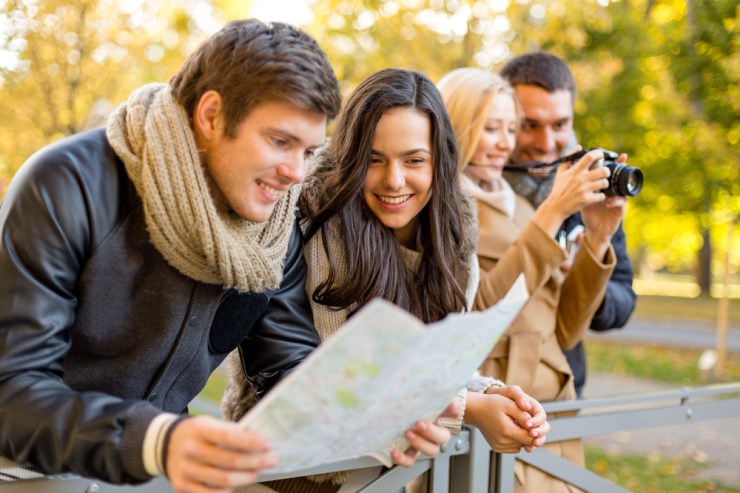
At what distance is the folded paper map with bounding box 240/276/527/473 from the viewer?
1185mm

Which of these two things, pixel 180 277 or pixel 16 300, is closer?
pixel 16 300

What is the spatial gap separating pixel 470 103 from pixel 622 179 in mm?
685

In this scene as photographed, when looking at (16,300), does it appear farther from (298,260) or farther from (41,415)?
(298,260)

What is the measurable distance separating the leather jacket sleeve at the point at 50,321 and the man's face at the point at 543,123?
2.26 metres

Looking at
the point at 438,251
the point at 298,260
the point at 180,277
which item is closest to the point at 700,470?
the point at 438,251

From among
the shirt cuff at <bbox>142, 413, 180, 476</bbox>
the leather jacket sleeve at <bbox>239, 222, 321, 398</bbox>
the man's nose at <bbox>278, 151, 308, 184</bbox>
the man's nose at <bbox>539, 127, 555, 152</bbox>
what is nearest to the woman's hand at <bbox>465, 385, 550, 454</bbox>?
the leather jacket sleeve at <bbox>239, 222, 321, 398</bbox>

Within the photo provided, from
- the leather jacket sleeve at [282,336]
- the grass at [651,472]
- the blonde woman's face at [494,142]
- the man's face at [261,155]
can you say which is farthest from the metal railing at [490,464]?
the grass at [651,472]

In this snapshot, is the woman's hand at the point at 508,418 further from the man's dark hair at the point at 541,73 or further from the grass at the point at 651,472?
the grass at the point at 651,472

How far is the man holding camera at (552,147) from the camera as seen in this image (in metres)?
3.53

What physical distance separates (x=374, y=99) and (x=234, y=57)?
828 millimetres

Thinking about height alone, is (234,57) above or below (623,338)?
below

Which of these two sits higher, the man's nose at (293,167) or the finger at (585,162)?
the finger at (585,162)

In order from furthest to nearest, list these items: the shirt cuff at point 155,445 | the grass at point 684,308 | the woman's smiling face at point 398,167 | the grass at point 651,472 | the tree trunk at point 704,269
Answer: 1. the tree trunk at point 704,269
2. the grass at point 684,308
3. the grass at point 651,472
4. the woman's smiling face at point 398,167
5. the shirt cuff at point 155,445

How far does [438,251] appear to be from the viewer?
2.58 m
